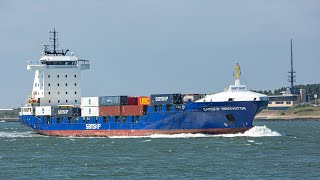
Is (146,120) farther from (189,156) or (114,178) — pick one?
(114,178)

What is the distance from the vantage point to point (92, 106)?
245ft

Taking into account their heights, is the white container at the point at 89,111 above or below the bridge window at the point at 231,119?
above

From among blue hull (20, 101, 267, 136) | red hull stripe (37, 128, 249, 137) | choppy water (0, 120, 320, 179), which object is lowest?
choppy water (0, 120, 320, 179)

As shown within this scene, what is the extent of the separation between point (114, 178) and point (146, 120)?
2835cm

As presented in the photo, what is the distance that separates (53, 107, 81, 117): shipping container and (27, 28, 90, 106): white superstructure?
5141 mm

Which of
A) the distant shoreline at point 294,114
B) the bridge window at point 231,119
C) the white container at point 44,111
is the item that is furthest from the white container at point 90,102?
the distant shoreline at point 294,114

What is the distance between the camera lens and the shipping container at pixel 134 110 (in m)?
69.9

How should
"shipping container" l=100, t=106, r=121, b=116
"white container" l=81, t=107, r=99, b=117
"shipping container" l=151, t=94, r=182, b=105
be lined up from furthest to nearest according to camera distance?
"white container" l=81, t=107, r=99, b=117, "shipping container" l=100, t=106, r=121, b=116, "shipping container" l=151, t=94, r=182, b=105

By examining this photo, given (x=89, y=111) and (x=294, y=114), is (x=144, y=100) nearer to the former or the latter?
(x=89, y=111)

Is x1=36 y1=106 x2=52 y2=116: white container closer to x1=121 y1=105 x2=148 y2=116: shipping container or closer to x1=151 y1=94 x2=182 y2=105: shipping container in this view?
x1=121 y1=105 x2=148 y2=116: shipping container

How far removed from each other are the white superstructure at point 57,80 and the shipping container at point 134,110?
1360 cm

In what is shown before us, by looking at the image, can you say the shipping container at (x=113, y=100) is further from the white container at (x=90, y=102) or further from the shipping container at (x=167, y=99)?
the shipping container at (x=167, y=99)

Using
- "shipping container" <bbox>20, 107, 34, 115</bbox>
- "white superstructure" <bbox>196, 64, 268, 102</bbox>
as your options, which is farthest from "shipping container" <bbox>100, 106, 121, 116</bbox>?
"shipping container" <bbox>20, 107, 34, 115</bbox>

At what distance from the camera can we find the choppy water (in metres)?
42.1
